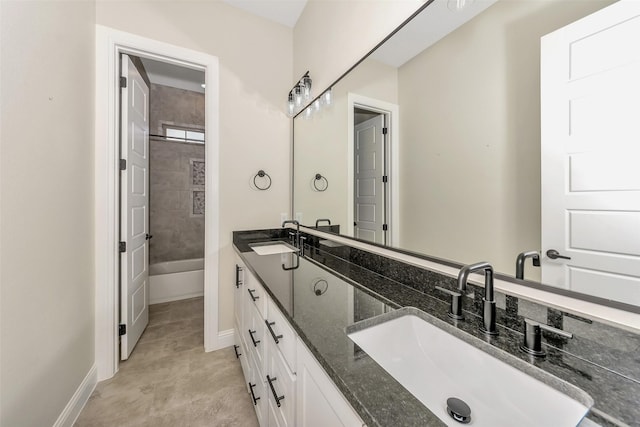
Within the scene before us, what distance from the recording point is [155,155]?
3443 mm

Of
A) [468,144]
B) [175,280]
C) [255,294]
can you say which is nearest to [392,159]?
[468,144]

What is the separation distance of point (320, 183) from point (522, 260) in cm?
142

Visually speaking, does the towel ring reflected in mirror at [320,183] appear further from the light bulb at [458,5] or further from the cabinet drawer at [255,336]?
the light bulb at [458,5]

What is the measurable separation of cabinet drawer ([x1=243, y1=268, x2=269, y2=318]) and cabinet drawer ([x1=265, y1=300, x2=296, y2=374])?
7 cm

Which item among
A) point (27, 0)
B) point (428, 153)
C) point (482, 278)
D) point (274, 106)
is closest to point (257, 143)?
point (274, 106)

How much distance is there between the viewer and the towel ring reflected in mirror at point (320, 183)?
6.35 feet

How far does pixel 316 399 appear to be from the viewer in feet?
2.22

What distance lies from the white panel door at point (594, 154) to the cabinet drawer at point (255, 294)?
41.1 inches

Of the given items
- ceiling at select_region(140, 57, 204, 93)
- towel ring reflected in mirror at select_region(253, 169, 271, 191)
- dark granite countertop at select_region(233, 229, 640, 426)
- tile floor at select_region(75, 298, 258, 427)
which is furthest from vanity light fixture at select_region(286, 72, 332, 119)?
tile floor at select_region(75, 298, 258, 427)

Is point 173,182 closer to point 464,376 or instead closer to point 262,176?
point 262,176

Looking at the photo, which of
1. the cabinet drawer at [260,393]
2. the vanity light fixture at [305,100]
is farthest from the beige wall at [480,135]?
the cabinet drawer at [260,393]

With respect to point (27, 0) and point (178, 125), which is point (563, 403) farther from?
point (178, 125)

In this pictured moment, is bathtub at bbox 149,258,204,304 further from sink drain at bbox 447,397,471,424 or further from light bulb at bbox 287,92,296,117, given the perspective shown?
sink drain at bbox 447,397,471,424

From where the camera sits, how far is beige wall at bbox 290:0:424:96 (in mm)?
1255
